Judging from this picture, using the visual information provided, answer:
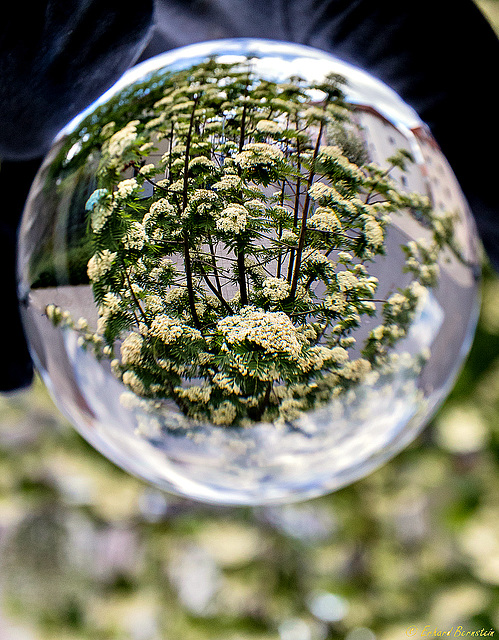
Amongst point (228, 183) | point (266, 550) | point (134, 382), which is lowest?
point (266, 550)

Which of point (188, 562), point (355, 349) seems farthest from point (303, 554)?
point (355, 349)

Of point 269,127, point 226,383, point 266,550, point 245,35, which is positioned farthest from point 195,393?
point 266,550

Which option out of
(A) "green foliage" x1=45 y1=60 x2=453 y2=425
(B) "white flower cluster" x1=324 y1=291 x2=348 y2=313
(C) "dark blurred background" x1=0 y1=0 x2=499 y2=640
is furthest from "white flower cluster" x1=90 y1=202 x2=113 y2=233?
(C) "dark blurred background" x1=0 y1=0 x2=499 y2=640

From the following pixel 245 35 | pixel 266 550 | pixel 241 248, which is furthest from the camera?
pixel 266 550

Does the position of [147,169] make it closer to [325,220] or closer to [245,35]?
[325,220]

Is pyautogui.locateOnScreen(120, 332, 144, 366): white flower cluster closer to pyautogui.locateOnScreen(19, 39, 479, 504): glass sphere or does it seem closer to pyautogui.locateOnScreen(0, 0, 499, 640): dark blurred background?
pyautogui.locateOnScreen(19, 39, 479, 504): glass sphere

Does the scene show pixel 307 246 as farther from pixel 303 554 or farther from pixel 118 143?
pixel 303 554
